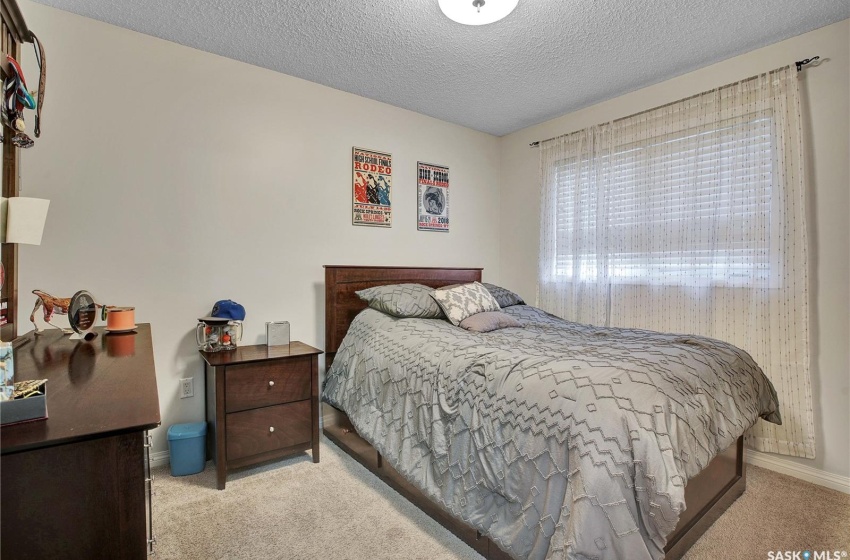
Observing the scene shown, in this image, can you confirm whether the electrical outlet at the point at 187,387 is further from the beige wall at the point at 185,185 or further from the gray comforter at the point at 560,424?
the gray comforter at the point at 560,424

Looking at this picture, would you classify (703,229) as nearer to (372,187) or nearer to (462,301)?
(462,301)

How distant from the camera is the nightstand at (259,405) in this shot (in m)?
2.13

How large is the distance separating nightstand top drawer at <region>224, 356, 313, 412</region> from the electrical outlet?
1.76 ft

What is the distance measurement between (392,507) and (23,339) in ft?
5.58

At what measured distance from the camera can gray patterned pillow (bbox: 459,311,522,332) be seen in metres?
2.46

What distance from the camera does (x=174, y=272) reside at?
95.8 inches

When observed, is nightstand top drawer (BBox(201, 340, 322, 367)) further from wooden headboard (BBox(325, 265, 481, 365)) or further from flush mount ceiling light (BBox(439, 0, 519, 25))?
flush mount ceiling light (BBox(439, 0, 519, 25))

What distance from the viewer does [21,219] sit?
Answer: 58.7 inches

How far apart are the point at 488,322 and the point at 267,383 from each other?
134cm

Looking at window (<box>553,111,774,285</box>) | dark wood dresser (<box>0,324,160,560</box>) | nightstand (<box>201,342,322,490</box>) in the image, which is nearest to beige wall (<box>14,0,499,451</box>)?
nightstand (<box>201,342,322,490</box>)

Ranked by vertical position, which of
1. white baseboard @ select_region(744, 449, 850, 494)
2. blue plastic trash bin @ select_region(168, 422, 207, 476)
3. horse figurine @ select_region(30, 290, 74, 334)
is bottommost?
white baseboard @ select_region(744, 449, 850, 494)

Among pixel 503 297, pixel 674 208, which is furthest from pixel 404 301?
pixel 674 208

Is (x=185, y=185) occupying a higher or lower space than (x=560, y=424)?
higher

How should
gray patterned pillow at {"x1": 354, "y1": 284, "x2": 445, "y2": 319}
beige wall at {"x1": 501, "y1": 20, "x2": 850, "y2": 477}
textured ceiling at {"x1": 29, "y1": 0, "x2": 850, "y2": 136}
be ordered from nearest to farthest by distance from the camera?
textured ceiling at {"x1": 29, "y1": 0, "x2": 850, "y2": 136}
beige wall at {"x1": 501, "y1": 20, "x2": 850, "y2": 477}
gray patterned pillow at {"x1": 354, "y1": 284, "x2": 445, "y2": 319}
